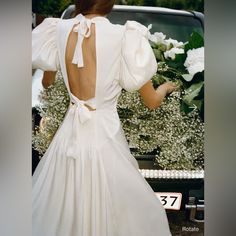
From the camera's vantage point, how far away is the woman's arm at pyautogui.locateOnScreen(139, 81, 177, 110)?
7.86ft

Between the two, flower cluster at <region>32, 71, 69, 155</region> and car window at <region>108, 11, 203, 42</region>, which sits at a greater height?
car window at <region>108, 11, 203, 42</region>

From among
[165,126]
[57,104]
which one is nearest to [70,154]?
[57,104]

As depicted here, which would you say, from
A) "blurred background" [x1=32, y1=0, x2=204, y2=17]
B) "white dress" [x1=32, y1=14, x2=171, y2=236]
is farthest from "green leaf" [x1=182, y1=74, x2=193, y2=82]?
"blurred background" [x1=32, y1=0, x2=204, y2=17]

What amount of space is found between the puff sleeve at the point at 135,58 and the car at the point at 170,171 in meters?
0.07

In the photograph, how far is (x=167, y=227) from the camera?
2.39 metres

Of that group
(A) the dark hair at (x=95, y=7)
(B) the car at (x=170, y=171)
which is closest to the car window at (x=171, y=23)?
(B) the car at (x=170, y=171)

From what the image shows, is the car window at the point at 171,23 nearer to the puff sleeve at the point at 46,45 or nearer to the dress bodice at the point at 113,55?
the dress bodice at the point at 113,55

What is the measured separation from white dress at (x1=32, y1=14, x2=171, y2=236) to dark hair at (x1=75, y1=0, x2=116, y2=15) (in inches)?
1.7

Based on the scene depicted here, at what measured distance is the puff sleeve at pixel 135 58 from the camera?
231cm

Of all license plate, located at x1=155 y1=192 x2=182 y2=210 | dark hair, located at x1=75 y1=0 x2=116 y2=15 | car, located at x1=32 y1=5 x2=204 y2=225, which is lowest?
license plate, located at x1=155 y1=192 x2=182 y2=210

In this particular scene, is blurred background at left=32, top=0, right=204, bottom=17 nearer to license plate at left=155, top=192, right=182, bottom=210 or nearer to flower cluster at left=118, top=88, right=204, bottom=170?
flower cluster at left=118, top=88, right=204, bottom=170

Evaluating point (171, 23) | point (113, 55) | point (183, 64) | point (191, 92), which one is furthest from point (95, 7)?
point (191, 92)

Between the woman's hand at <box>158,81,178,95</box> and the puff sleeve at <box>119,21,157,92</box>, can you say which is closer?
the puff sleeve at <box>119,21,157,92</box>
